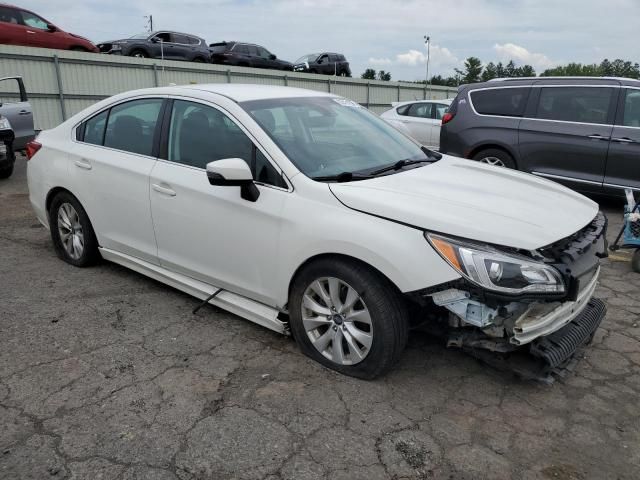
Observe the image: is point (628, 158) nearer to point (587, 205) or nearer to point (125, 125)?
point (587, 205)

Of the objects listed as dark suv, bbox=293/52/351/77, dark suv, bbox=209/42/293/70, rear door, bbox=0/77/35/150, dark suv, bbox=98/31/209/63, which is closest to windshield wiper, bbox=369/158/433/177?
rear door, bbox=0/77/35/150

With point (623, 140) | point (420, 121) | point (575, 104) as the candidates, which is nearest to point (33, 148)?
point (575, 104)

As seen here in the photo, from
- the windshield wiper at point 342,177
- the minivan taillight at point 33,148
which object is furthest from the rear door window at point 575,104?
the minivan taillight at point 33,148

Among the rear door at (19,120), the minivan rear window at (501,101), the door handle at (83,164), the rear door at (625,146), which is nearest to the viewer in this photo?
the door handle at (83,164)

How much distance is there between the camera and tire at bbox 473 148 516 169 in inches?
303

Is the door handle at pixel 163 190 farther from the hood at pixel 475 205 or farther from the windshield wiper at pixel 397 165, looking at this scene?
the windshield wiper at pixel 397 165

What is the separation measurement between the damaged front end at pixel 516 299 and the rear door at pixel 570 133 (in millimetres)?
4679

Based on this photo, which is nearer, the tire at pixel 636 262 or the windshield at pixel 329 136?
the windshield at pixel 329 136

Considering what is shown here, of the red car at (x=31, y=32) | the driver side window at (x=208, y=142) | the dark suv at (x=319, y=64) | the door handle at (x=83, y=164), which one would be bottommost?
the door handle at (x=83, y=164)

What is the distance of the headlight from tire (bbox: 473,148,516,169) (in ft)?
17.8

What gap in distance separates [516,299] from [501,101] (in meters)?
6.07

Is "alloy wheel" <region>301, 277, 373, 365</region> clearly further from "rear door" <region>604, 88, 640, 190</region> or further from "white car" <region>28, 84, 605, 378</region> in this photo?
"rear door" <region>604, 88, 640, 190</region>

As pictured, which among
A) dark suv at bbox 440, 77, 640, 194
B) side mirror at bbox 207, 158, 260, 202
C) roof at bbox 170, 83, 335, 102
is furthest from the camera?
dark suv at bbox 440, 77, 640, 194

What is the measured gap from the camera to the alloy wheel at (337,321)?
9.53ft
